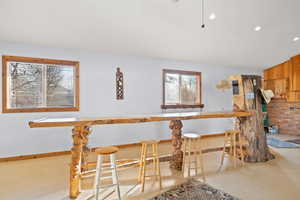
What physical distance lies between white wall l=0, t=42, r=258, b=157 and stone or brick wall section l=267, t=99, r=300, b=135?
3060 mm

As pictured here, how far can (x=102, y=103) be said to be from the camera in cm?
451

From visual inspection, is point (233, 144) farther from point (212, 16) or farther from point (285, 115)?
point (285, 115)

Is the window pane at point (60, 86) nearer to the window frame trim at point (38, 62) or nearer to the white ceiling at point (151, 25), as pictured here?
the window frame trim at point (38, 62)

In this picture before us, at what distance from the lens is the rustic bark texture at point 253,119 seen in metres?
3.66

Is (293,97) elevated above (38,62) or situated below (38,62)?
below

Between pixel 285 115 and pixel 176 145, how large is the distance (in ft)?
18.5

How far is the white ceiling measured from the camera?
3.13 m

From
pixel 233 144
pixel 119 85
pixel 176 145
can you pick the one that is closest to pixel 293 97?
pixel 233 144

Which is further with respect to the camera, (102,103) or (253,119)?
(102,103)

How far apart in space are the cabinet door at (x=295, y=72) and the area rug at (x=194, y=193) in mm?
5610

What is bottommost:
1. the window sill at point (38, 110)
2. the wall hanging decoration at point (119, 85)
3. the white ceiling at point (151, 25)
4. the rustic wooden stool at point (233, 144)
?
the rustic wooden stool at point (233, 144)

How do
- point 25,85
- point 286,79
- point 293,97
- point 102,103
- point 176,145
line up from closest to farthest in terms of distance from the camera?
point 176,145
point 25,85
point 102,103
point 293,97
point 286,79

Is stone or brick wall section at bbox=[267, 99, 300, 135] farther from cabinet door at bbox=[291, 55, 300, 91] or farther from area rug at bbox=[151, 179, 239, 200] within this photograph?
area rug at bbox=[151, 179, 239, 200]

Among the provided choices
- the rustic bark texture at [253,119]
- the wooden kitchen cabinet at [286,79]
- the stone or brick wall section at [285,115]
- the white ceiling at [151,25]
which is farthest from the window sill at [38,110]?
the stone or brick wall section at [285,115]
